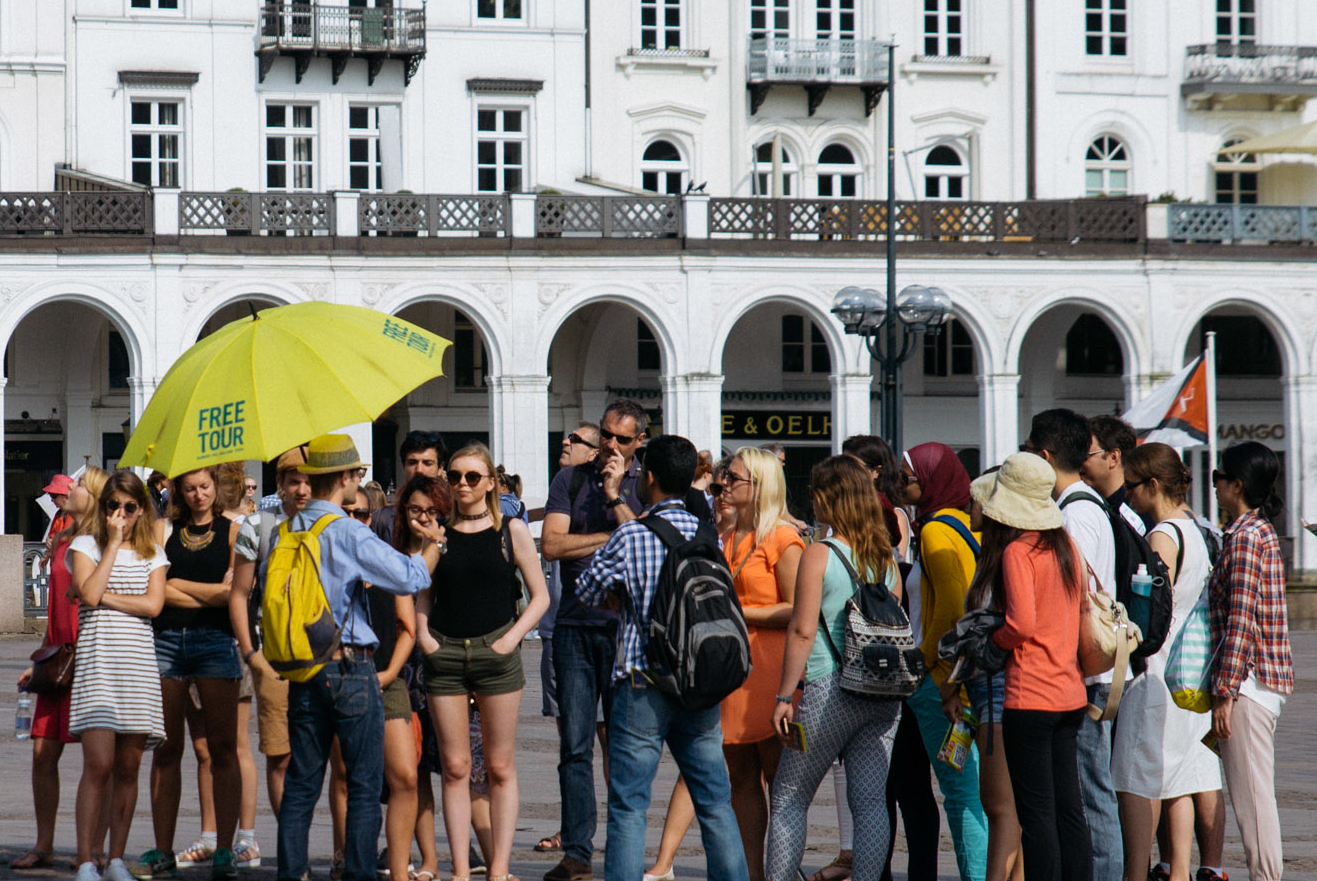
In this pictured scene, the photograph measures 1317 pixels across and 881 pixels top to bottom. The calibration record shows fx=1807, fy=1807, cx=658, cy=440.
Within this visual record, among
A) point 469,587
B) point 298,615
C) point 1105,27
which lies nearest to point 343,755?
point 298,615

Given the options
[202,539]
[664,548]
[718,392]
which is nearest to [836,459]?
[664,548]

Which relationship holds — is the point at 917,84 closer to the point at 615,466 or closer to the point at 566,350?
the point at 566,350

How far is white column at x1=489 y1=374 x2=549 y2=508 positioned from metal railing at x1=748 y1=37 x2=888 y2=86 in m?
8.13

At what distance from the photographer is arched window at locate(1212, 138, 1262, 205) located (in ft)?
121

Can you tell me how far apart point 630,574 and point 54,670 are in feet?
9.25

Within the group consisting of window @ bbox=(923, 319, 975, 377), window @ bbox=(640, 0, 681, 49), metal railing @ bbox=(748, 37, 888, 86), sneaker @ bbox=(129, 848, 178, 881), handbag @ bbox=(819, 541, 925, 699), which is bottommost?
sneaker @ bbox=(129, 848, 178, 881)

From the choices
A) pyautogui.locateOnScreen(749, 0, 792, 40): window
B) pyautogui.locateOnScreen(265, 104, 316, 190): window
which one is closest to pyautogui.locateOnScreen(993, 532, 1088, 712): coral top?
pyautogui.locateOnScreen(265, 104, 316, 190): window

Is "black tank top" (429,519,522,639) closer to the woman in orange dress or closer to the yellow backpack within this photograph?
the yellow backpack

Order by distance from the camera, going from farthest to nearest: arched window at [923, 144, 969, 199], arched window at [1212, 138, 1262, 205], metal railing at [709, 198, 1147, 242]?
1. arched window at [1212, 138, 1262, 205]
2. arched window at [923, 144, 969, 199]
3. metal railing at [709, 198, 1147, 242]

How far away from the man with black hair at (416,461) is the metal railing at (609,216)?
2335 cm

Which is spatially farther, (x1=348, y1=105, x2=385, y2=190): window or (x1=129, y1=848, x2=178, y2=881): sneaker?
(x1=348, y1=105, x2=385, y2=190): window

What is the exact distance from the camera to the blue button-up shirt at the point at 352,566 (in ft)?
22.8

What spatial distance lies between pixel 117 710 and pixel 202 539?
3.00ft

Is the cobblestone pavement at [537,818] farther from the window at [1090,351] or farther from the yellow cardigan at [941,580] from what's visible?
the window at [1090,351]
